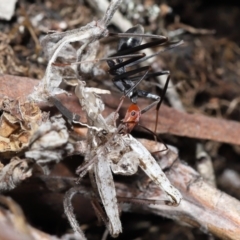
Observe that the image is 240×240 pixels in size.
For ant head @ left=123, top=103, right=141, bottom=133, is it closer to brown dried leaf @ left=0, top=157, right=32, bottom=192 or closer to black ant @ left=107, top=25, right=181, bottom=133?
black ant @ left=107, top=25, right=181, bottom=133

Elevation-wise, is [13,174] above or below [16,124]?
below

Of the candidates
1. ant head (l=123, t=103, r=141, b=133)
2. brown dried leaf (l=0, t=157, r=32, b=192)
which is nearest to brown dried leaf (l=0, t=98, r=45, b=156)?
brown dried leaf (l=0, t=157, r=32, b=192)

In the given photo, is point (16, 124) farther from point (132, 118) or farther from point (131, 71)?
point (131, 71)

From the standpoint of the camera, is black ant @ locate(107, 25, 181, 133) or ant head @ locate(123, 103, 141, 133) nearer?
ant head @ locate(123, 103, 141, 133)

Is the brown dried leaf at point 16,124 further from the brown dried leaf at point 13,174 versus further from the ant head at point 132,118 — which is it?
the ant head at point 132,118

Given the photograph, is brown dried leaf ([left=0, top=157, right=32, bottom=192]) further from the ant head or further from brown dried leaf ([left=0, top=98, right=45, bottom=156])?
the ant head

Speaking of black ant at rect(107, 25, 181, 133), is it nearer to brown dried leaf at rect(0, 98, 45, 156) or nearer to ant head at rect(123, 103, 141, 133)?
ant head at rect(123, 103, 141, 133)

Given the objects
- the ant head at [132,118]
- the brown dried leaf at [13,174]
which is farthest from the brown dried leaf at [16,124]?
the ant head at [132,118]

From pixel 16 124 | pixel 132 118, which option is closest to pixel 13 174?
pixel 16 124

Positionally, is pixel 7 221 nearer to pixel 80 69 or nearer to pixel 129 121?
pixel 129 121

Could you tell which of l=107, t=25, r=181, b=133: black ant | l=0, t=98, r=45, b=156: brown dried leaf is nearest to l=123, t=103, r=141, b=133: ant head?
l=107, t=25, r=181, b=133: black ant

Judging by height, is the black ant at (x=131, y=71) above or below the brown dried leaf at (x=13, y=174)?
above

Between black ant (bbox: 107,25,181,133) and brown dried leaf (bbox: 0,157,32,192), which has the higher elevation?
black ant (bbox: 107,25,181,133)
